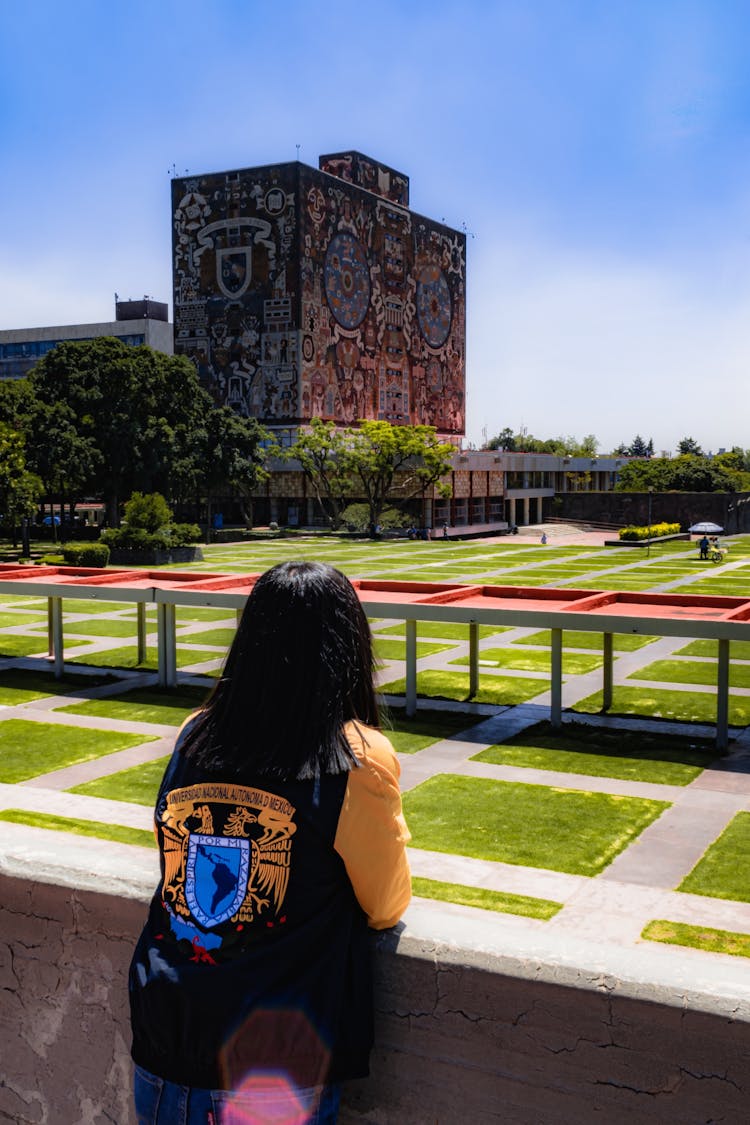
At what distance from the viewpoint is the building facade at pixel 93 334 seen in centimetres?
10644

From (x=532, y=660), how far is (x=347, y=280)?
57303mm

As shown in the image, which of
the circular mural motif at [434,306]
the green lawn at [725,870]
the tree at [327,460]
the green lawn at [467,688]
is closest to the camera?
the green lawn at [725,870]

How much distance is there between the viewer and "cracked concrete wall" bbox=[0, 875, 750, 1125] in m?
2.36

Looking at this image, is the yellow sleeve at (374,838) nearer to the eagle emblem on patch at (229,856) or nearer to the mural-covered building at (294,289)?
the eagle emblem on patch at (229,856)

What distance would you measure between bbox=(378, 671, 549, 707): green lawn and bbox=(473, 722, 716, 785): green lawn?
1.96 metres

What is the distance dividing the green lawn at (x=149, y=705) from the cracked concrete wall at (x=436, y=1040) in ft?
35.4

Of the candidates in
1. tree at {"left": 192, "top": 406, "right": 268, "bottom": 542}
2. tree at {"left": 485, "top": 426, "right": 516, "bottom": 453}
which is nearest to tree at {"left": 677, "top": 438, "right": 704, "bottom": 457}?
tree at {"left": 485, "top": 426, "right": 516, "bottom": 453}

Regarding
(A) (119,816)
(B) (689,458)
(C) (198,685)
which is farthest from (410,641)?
(B) (689,458)

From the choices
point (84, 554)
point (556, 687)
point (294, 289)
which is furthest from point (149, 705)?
point (294, 289)

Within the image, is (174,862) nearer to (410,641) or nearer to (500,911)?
(500,911)

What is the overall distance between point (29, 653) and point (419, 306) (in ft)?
218

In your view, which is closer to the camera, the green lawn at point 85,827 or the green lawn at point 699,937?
the green lawn at point 699,937

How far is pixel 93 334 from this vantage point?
108 metres

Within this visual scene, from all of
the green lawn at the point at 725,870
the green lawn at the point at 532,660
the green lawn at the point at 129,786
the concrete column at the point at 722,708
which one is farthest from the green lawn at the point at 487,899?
the green lawn at the point at 532,660
